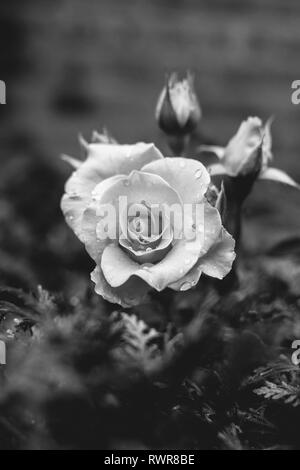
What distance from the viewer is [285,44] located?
2230mm

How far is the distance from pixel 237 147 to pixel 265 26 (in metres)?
1.57

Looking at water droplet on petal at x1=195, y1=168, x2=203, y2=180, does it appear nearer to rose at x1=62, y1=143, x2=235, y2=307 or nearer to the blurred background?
rose at x1=62, y1=143, x2=235, y2=307

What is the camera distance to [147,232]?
660 millimetres

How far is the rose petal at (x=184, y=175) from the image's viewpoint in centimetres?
63

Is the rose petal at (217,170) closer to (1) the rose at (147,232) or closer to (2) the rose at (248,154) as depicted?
(2) the rose at (248,154)

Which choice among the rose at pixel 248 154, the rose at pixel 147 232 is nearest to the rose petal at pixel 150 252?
the rose at pixel 147 232

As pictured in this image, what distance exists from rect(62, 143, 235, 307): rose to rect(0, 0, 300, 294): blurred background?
1.52 meters

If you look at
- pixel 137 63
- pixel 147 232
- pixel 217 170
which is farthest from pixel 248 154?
pixel 137 63

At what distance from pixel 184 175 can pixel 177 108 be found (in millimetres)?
197

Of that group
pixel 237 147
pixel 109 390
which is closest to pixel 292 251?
pixel 237 147

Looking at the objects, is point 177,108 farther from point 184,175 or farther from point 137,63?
point 137,63

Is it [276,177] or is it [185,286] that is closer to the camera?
[185,286]

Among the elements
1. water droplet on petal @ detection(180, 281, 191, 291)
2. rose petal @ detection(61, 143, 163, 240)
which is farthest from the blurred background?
water droplet on petal @ detection(180, 281, 191, 291)
